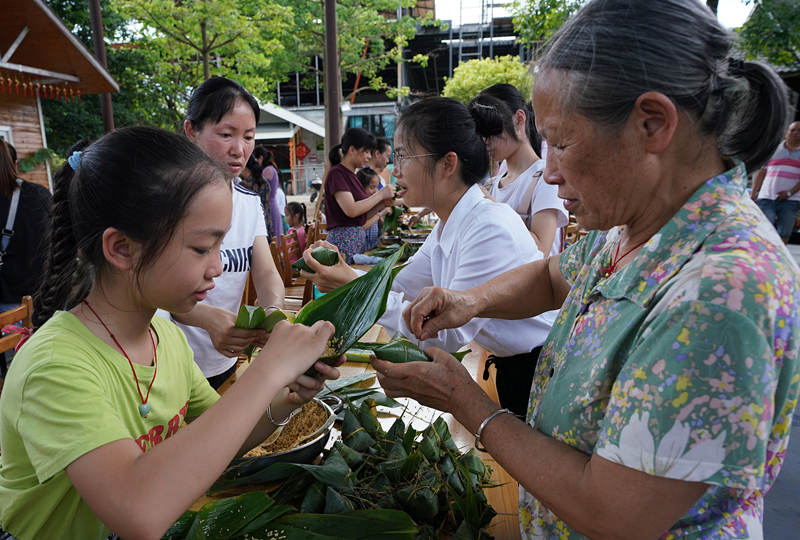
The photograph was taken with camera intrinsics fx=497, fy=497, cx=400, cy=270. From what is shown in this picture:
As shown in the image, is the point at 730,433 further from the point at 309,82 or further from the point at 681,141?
the point at 309,82

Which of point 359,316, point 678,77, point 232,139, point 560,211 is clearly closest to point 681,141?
point 678,77

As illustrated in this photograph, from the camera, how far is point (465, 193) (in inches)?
86.6

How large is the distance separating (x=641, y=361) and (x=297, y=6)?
1603 centimetres

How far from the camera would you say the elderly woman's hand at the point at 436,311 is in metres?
1.52

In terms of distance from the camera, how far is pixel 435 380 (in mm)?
1188

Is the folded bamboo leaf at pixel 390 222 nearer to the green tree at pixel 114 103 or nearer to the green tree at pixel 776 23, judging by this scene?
the green tree at pixel 776 23

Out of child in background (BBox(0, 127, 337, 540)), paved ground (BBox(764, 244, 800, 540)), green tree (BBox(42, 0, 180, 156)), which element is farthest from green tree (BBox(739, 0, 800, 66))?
green tree (BBox(42, 0, 180, 156))

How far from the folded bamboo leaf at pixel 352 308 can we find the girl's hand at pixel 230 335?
0.16m

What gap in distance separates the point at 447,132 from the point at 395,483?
1.46 m

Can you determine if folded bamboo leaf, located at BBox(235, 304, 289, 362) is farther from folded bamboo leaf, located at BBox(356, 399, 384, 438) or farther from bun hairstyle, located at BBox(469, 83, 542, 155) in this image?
bun hairstyle, located at BBox(469, 83, 542, 155)

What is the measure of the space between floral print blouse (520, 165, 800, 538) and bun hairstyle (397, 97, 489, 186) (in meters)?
1.30

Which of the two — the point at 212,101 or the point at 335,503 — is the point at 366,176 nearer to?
the point at 212,101

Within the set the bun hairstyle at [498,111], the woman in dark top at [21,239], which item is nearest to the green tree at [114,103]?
the woman in dark top at [21,239]

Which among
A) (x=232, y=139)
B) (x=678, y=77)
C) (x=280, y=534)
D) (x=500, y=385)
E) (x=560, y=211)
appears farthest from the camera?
(x=560, y=211)
